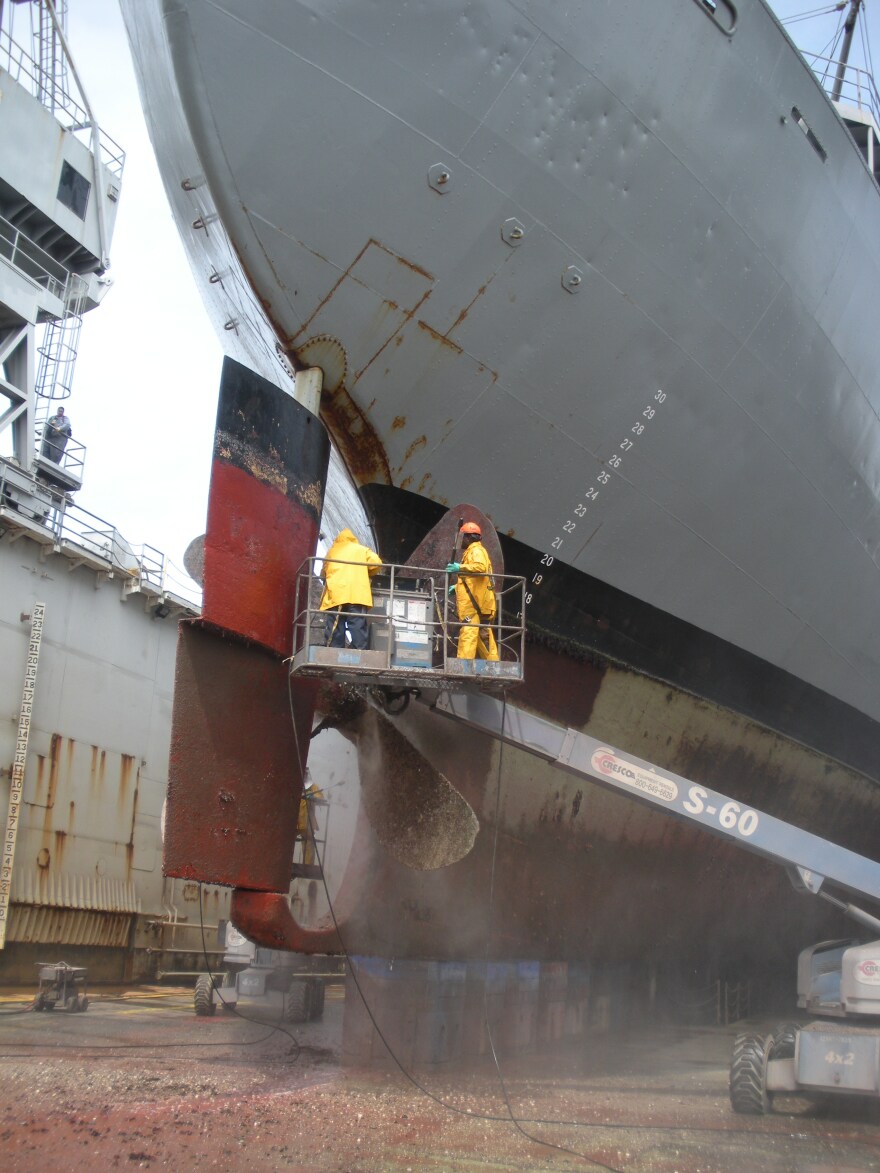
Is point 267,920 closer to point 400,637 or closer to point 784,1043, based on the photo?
point 400,637

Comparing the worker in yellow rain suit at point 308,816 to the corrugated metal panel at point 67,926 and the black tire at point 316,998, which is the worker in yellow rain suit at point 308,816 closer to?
the black tire at point 316,998

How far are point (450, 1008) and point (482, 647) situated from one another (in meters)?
3.08

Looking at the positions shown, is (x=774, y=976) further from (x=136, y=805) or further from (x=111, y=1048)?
(x=136, y=805)

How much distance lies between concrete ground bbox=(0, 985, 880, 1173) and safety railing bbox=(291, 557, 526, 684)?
8.20 feet

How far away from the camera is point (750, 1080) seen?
6.42m

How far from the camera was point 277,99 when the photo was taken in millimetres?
6348

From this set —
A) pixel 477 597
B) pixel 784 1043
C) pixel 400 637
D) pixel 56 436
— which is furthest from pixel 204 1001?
pixel 56 436

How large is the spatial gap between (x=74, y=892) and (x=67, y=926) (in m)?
0.47

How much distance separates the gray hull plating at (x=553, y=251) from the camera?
21.1 ft

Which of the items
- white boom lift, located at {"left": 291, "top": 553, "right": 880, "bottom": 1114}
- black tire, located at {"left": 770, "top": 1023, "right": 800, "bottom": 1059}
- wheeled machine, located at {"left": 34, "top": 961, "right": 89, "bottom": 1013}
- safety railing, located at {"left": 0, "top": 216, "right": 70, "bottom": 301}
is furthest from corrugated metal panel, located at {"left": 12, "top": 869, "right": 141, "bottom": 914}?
safety railing, located at {"left": 0, "top": 216, "right": 70, "bottom": 301}

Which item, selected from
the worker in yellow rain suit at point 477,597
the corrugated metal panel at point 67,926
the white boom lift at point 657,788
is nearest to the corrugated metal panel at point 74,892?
the corrugated metal panel at point 67,926

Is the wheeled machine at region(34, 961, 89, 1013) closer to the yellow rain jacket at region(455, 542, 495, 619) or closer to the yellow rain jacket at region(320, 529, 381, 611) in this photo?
the yellow rain jacket at region(320, 529, 381, 611)

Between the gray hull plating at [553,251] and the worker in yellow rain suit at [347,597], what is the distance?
1386 millimetres

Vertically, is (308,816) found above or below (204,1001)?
above
